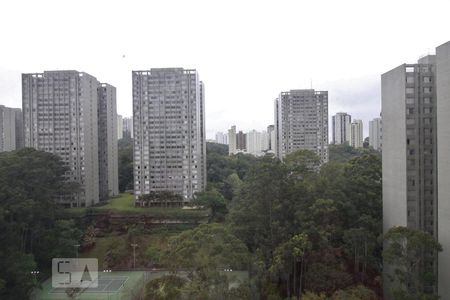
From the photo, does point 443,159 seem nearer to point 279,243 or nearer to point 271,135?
point 279,243

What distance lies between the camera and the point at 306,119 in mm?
36375

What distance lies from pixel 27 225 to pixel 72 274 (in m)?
3.31

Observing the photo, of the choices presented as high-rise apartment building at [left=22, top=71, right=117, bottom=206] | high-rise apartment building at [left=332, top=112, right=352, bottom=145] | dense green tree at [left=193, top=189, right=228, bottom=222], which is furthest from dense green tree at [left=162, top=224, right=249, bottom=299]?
high-rise apartment building at [left=332, top=112, right=352, bottom=145]

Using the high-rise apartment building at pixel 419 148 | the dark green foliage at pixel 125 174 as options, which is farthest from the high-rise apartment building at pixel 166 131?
the high-rise apartment building at pixel 419 148

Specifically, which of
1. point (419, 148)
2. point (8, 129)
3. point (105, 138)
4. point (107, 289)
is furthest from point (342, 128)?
point (107, 289)

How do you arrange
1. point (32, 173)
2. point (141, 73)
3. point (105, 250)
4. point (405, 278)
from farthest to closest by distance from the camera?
point (141, 73) < point (105, 250) < point (32, 173) < point (405, 278)

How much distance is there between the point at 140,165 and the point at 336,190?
17.0 metres

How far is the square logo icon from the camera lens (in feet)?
50.6

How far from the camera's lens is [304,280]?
1292 cm

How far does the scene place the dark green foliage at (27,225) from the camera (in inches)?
521

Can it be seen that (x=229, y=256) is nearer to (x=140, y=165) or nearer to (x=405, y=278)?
(x=405, y=278)

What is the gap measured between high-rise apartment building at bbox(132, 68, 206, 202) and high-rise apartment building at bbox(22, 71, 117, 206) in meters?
4.01

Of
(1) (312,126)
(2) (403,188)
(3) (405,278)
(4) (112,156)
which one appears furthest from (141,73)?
(3) (405,278)

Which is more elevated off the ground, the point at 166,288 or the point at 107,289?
the point at 166,288
